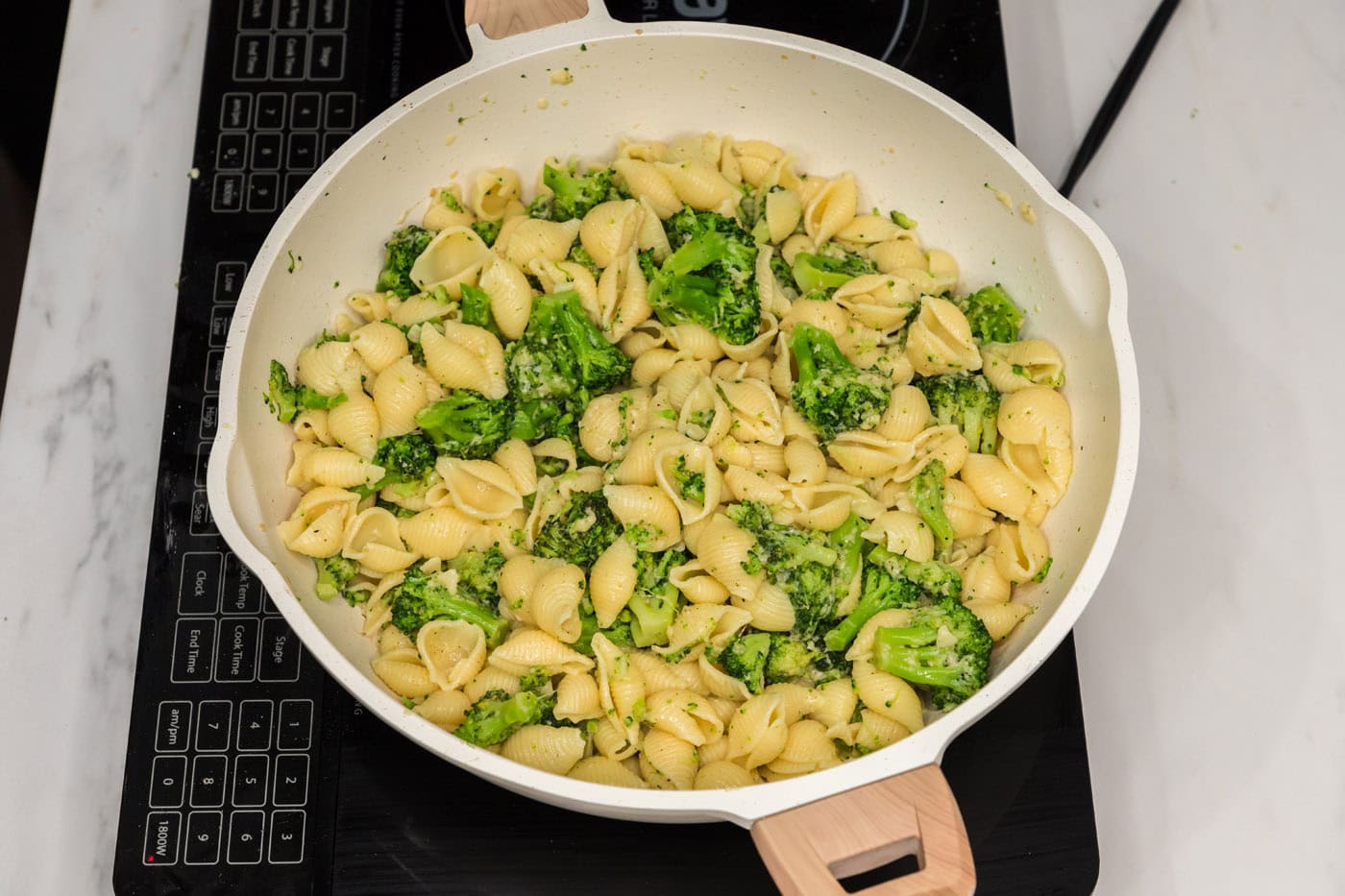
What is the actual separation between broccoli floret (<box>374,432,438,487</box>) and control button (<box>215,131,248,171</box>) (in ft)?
2.03

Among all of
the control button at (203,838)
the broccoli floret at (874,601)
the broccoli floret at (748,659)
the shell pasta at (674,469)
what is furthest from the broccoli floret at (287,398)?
the broccoli floret at (874,601)

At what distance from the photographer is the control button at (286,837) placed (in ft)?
5.36

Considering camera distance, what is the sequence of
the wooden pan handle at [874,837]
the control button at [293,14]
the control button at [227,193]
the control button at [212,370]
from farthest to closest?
the control button at [293,14] < the control button at [227,193] < the control button at [212,370] < the wooden pan handle at [874,837]

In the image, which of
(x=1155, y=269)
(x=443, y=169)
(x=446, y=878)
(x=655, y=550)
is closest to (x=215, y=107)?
(x=443, y=169)

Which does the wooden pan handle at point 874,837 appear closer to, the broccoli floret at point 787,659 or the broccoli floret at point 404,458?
the broccoli floret at point 787,659

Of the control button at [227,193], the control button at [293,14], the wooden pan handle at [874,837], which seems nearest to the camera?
the wooden pan handle at [874,837]

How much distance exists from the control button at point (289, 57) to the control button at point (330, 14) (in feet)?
0.13

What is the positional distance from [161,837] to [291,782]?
19 centimetres

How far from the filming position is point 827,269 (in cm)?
190

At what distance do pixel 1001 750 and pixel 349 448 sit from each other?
103 centimetres

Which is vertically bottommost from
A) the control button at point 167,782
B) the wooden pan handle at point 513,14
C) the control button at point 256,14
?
the control button at point 167,782

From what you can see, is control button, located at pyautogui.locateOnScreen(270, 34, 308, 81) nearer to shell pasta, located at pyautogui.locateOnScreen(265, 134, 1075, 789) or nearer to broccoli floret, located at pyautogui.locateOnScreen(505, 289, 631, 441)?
shell pasta, located at pyautogui.locateOnScreen(265, 134, 1075, 789)

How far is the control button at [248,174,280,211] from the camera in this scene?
201 centimetres

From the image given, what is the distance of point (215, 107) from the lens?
2.05 metres
